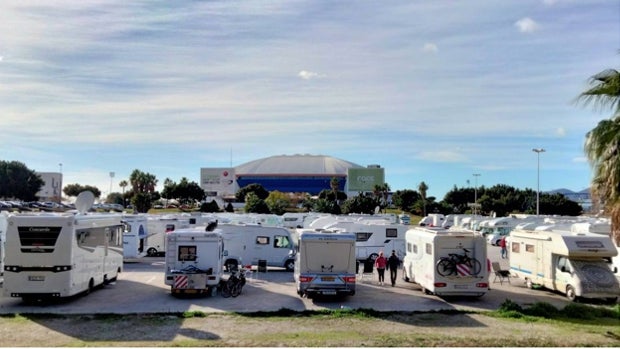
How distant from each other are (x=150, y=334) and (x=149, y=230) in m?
22.5

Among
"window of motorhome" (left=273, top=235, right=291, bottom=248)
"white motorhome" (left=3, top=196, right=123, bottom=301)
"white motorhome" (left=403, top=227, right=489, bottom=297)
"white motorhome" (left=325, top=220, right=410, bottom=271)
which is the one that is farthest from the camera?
"white motorhome" (left=325, top=220, right=410, bottom=271)

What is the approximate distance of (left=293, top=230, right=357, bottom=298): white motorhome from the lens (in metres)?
18.2

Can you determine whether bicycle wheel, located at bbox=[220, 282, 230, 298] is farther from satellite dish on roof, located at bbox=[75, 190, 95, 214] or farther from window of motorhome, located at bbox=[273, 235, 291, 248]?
window of motorhome, located at bbox=[273, 235, 291, 248]

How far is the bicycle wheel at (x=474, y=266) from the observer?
733 inches

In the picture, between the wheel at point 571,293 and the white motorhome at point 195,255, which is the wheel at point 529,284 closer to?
the wheel at point 571,293

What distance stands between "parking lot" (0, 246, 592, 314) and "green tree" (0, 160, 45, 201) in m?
89.2

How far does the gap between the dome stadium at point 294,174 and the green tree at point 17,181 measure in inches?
3154

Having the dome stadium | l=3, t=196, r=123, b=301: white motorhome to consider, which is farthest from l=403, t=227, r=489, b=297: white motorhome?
the dome stadium

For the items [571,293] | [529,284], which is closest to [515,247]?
[529,284]

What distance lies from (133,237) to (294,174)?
150 m

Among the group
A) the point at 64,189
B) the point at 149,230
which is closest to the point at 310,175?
the point at 64,189

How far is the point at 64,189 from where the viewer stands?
134 metres

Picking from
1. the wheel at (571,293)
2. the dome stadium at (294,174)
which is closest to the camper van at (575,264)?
the wheel at (571,293)

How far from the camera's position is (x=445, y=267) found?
734 inches
